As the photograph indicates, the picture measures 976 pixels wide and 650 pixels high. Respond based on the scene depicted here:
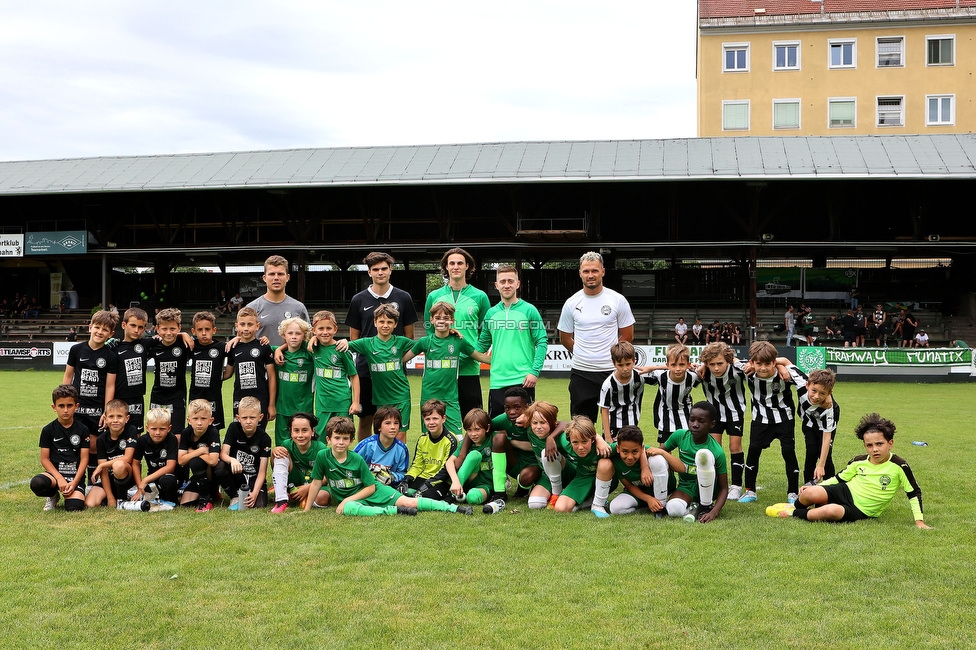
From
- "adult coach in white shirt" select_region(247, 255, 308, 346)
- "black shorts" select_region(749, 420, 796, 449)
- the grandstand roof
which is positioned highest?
the grandstand roof

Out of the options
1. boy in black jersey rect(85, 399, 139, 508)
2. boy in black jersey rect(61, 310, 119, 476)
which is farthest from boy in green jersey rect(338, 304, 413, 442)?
boy in black jersey rect(61, 310, 119, 476)

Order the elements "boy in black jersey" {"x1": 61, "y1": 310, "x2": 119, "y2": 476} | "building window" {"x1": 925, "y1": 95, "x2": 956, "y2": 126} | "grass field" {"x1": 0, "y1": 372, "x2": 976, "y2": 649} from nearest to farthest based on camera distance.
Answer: "grass field" {"x1": 0, "y1": 372, "x2": 976, "y2": 649} < "boy in black jersey" {"x1": 61, "y1": 310, "x2": 119, "y2": 476} < "building window" {"x1": 925, "y1": 95, "x2": 956, "y2": 126}

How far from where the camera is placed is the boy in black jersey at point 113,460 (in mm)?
6109

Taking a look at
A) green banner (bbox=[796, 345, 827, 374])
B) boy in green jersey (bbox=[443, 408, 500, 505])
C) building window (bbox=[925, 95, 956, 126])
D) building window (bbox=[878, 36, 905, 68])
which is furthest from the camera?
building window (bbox=[878, 36, 905, 68])

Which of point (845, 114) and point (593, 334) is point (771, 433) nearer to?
point (593, 334)

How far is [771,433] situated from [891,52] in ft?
121

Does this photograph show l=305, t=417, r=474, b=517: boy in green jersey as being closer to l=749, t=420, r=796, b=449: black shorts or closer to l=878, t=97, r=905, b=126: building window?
l=749, t=420, r=796, b=449: black shorts

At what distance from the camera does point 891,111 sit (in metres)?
36.9

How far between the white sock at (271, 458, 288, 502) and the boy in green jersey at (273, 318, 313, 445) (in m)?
0.54

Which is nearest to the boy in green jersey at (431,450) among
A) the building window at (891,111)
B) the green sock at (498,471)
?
the green sock at (498,471)

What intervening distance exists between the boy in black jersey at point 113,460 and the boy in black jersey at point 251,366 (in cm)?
84

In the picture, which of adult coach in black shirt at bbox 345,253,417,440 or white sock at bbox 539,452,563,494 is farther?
adult coach in black shirt at bbox 345,253,417,440

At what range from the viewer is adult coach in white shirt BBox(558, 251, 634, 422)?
21.5ft

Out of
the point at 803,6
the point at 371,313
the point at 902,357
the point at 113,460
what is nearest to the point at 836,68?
the point at 803,6
